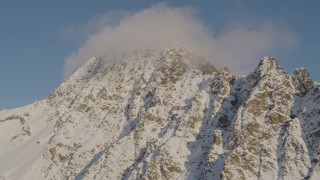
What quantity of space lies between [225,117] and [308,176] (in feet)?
124

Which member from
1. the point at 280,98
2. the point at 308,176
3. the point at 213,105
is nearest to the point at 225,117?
the point at 213,105

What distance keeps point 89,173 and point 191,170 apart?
38779 millimetres

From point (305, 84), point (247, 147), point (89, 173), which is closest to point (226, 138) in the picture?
point (247, 147)

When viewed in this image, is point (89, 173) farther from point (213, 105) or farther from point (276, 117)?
point (276, 117)

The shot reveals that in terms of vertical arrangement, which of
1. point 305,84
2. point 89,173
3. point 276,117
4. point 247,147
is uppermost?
point 305,84

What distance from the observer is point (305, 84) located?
582 ft

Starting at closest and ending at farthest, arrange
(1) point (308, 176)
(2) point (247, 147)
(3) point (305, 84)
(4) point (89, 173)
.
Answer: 1. (1) point (308, 176)
2. (2) point (247, 147)
3. (3) point (305, 84)
4. (4) point (89, 173)

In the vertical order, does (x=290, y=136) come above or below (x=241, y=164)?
above

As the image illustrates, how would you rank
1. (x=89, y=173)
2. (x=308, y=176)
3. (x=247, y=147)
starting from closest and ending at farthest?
(x=308, y=176) → (x=247, y=147) → (x=89, y=173)

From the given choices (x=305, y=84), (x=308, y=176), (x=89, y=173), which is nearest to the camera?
(x=308, y=176)

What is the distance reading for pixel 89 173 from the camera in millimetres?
189375

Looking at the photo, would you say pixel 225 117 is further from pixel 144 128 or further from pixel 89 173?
pixel 89 173

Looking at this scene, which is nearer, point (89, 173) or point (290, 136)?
point (290, 136)

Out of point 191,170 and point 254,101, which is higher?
point 254,101
